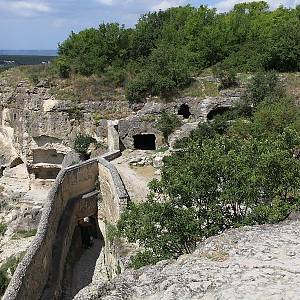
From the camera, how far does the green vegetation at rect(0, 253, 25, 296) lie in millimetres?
15789

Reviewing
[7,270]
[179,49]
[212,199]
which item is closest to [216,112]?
[179,49]

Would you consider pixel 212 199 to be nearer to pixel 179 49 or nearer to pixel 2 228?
pixel 2 228

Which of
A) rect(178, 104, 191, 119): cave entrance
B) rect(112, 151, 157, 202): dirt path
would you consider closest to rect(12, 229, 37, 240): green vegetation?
rect(112, 151, 157, 202): dirt path

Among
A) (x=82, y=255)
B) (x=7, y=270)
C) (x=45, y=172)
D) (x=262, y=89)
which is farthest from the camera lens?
(x=45, y=172)

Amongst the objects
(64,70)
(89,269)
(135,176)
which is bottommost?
(89,269)

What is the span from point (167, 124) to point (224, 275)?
19.5 metres

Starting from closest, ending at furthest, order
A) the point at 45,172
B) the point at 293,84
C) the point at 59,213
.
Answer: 1. the point at 59,213
2. the point at 293,84
3. the point at 45,172

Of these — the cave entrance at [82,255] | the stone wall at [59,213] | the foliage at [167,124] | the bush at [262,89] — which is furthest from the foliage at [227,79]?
the cave entrance at [82,255]

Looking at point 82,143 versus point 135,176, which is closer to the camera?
point 135,176

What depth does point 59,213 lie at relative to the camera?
18.6 meters

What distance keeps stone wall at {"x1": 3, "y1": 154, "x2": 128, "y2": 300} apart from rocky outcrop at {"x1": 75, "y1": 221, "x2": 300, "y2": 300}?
179 inches

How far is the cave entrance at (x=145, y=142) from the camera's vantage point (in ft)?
92.0

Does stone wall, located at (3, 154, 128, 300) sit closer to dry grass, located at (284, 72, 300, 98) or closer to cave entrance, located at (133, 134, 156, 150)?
cave entrance, located at (133, 134, 156, 150)

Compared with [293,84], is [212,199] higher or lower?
lower
